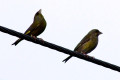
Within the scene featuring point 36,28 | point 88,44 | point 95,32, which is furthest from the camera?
point 95,32

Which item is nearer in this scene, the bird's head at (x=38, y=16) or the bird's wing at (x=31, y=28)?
the bird's wing at (x=31, y=28)

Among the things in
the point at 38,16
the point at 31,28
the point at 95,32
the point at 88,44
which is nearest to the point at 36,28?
the point at 31,28

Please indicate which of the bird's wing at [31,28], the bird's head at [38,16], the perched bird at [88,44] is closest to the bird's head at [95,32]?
the perched bird at [88,44]

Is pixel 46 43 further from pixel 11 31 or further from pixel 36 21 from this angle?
pixel 36 21

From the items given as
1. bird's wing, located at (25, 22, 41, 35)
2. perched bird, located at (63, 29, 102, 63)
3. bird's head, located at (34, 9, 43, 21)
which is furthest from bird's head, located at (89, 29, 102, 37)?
bird's wing, located at (25, 22, 41, 35)

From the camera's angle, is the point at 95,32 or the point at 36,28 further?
the point at 95,32

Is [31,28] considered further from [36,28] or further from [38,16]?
[38,16]

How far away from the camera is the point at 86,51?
450 inches

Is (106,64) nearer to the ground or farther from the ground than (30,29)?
farther from the ground

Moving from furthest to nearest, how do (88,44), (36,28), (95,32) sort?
(95,32) < (88,44) < (36,28)

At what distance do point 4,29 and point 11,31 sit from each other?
0.41ft

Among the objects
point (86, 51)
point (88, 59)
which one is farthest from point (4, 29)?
point (86, 51)

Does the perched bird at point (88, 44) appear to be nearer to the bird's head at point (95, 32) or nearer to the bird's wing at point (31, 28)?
the bird's head at point (95, 32)

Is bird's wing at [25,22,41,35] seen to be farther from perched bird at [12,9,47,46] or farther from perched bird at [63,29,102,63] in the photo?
perched bird at [63,29,102,63]
